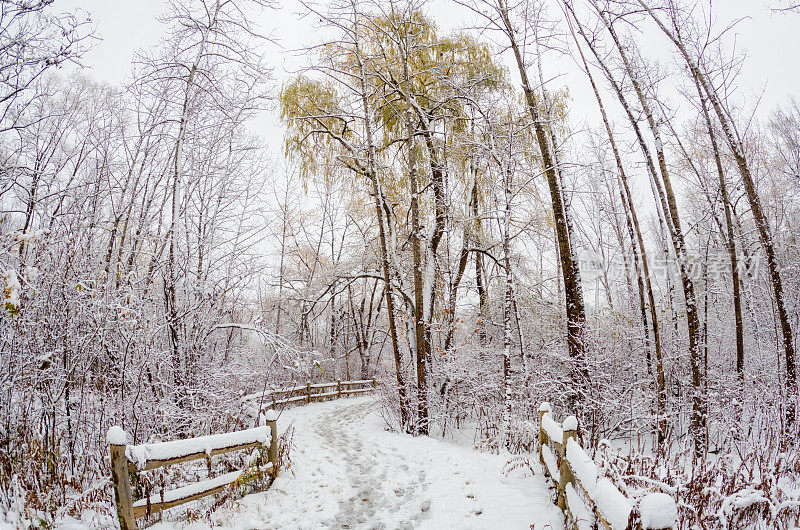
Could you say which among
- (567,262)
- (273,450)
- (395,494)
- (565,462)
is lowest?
(395,494)

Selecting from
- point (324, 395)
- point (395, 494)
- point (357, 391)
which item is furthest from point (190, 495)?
point (357, 391)

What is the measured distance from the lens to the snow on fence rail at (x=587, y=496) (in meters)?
2.22

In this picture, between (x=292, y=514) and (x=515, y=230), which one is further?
(x=515, y=230)

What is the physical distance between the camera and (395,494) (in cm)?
630

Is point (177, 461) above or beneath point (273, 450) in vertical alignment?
above

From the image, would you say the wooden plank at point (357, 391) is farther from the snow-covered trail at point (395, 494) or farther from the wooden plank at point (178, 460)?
the wooden plank at point (178, 460)

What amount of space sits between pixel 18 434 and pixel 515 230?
10.6m

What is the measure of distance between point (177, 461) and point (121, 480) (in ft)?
1.89

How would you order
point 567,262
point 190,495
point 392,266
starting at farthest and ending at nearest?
point 392,266 < point 567,262 < point 190,495

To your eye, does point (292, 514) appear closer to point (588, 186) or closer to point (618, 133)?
point (618, 133)

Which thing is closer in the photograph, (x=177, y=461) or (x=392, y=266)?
(x=177, y=461)

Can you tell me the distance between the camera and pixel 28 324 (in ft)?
16.9

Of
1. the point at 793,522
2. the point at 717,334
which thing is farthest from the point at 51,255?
the point at 717,334

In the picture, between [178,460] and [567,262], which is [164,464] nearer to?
[178,460]
